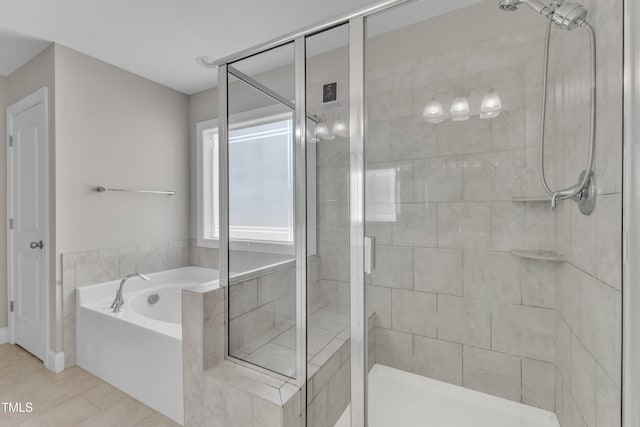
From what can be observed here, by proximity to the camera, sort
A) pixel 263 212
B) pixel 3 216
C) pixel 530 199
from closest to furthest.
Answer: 1. pixel 530 199
2. pixel 263 212
3. pixel 3 216

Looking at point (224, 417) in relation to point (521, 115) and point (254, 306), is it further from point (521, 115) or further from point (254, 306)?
point (521, 115)

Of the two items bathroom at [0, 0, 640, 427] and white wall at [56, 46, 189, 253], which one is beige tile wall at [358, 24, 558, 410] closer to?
bathroom at [0, 0, 640, 427]

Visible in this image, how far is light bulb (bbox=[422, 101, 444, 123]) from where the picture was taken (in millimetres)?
1484

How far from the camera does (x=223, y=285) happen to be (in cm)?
155

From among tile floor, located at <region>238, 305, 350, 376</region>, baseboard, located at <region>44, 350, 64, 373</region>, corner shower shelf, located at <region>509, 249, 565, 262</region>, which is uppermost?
corner shower shelf, located at <region>509, 249, 565, 262</region>

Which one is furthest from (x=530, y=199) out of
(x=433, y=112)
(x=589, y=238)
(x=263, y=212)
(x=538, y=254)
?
(x=263, y=212)

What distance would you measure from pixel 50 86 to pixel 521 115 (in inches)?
121

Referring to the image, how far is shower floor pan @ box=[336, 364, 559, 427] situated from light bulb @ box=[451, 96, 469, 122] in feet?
4.13

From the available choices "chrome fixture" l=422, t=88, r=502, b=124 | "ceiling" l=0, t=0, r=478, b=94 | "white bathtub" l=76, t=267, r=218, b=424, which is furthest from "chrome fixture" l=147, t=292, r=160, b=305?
"chrome fixture" l=422, t=88, r=502, b=124

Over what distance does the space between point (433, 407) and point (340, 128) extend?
1388 mm

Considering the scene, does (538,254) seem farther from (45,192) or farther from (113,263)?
(45,192)

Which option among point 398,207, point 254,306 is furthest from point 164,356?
point 398,207

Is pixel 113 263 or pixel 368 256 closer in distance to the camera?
pixel 368 256

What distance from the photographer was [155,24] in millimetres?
1969
